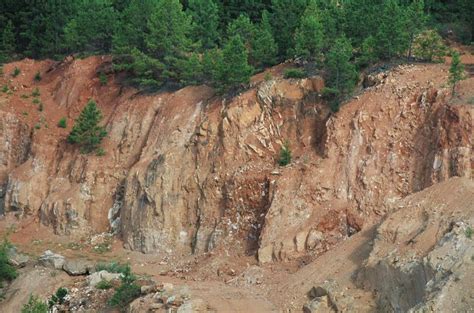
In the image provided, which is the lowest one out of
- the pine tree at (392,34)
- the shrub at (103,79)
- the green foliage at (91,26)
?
the shrub at (103,79)

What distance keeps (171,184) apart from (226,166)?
11.2 ft

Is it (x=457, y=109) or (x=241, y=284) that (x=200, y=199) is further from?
(x=457, y=109)

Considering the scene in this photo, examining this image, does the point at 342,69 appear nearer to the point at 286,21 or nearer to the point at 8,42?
the point at 286,21

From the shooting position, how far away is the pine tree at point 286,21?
45.0m

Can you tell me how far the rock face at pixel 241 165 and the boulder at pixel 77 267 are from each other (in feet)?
12.8

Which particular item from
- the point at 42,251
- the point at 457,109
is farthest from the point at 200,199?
the point at 457,109

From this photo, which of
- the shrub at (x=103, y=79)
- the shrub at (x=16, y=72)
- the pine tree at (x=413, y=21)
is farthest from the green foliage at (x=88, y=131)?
the pine tree at (x=413, y=21)

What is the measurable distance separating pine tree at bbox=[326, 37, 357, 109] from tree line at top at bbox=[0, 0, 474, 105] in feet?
0.19

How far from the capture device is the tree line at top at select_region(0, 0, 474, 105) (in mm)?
38688

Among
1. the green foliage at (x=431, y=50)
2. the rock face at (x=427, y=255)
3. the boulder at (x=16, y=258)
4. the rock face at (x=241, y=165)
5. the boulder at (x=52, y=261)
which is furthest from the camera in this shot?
the green foliage at (x=431, y=50)

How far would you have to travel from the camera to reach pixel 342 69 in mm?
36312

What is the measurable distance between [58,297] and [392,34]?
72.4 feet

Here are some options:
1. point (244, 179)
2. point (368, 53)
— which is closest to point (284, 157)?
point (244, 179)

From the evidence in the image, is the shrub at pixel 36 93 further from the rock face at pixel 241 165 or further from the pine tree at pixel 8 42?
the pine tree at pixel 8 42
